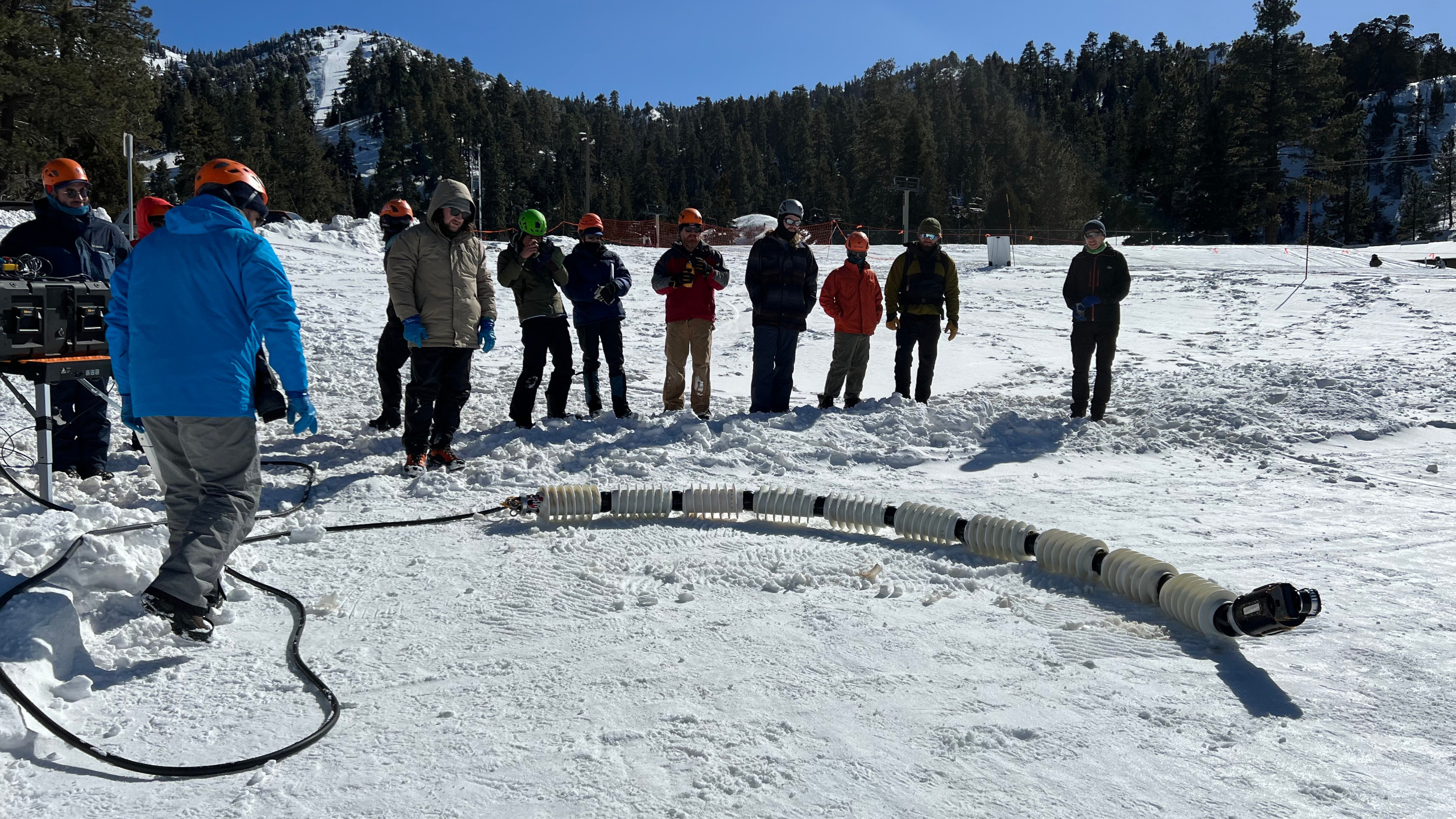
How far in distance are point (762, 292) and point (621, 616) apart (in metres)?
4.70

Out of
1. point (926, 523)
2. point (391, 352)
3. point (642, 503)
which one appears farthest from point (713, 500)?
point (391, 352)

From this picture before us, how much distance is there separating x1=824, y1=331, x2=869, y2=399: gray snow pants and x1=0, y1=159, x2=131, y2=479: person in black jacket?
18.8 feet

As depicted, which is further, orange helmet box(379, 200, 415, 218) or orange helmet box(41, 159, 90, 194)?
orange helmet box(379, 200, 415, 218)

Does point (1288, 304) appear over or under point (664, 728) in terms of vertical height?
over

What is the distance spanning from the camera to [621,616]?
4000 mm

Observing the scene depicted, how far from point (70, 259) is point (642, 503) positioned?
402 cm

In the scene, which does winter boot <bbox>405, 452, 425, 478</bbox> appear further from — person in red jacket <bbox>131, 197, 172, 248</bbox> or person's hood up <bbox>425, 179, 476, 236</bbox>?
person in red jacket <bbox>131, 197, 172, 248</bbox>

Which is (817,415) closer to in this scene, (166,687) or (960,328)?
(166,687)

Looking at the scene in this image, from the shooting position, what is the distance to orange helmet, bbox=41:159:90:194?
578cm

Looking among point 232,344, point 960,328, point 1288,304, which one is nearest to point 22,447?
point 232,344

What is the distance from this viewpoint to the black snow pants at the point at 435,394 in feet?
20.5

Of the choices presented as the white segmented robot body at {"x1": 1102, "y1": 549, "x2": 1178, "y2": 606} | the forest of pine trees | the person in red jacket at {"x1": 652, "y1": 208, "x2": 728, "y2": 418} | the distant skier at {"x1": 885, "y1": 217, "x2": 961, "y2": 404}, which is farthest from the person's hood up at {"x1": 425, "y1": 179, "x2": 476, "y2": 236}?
the forest of pine trees

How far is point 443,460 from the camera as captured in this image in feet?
21.1

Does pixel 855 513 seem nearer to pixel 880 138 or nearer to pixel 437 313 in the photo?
pixel 437 313
